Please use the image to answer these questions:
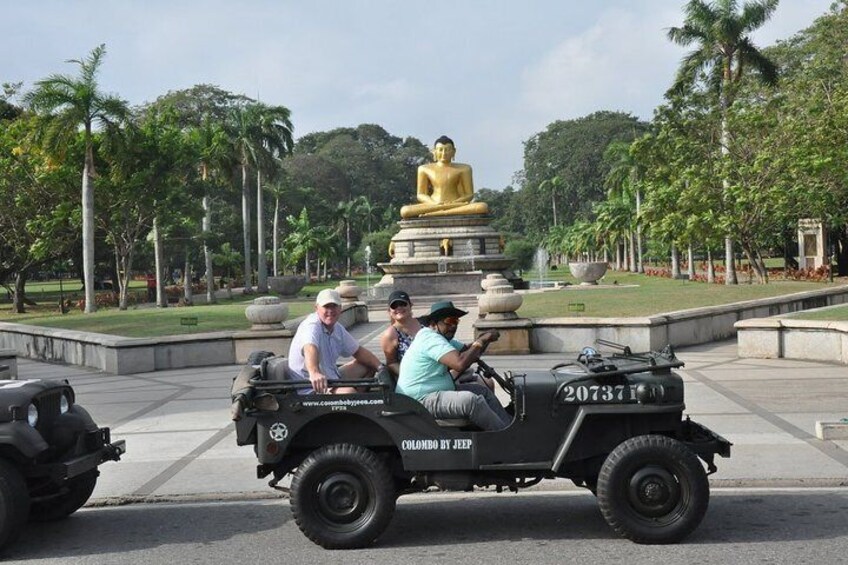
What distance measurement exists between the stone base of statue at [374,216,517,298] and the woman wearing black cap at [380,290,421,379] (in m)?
28.6

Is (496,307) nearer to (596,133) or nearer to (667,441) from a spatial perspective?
(667,441)

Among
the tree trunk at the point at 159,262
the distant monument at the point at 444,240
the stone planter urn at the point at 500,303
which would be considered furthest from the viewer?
the tree trunk at the point at 159,262

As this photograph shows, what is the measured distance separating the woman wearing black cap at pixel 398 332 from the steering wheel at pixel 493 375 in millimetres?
647

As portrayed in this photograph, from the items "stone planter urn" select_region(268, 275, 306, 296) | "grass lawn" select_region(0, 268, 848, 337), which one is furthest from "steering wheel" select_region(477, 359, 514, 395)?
"stone planter urn" select_region(268, 275, 306, 296)

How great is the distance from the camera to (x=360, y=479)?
6086 millimetres

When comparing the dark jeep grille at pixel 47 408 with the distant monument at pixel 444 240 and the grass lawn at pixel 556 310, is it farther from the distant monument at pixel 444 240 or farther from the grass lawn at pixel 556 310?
the distant monument at pixel 444 240

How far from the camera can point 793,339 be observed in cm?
1562

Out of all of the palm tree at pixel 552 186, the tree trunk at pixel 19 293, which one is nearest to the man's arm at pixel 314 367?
the tree trunk at pixel 19 293

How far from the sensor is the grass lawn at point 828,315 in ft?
51.8

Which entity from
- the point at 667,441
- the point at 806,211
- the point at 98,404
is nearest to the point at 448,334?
the point at 667,441

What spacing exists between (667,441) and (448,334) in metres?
1.58

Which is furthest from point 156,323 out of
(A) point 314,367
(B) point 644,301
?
(A) point 314,367

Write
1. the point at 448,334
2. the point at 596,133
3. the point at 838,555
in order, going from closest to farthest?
the point at 838,555
the point at 448,334
the point at 596,133

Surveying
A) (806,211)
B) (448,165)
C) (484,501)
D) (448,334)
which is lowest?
(484,501)
